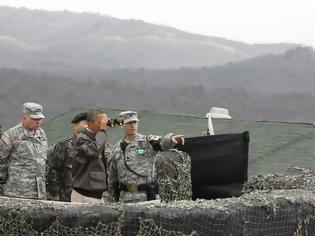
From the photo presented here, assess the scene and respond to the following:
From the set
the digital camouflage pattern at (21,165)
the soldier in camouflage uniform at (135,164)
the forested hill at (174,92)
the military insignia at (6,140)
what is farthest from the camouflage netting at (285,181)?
the forested hill at (174,92)

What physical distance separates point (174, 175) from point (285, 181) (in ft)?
4.05

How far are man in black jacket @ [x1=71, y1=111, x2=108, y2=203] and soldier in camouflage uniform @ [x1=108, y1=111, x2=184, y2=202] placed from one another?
0.40 meters

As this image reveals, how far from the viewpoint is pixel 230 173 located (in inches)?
336

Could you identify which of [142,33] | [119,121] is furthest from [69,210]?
[142,33]

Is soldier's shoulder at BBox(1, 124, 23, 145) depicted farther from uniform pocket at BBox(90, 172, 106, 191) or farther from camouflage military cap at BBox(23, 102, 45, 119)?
A: uniform pocket at BBox(90, 172, 106, 191)

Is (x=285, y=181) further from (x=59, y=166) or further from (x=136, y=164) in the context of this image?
(x=59, y=166)

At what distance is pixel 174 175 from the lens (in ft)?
27.1

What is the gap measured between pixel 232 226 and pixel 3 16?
76.6ft

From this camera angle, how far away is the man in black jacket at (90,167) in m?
6.39

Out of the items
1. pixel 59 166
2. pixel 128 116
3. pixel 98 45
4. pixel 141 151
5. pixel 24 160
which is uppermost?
pixel 98 45

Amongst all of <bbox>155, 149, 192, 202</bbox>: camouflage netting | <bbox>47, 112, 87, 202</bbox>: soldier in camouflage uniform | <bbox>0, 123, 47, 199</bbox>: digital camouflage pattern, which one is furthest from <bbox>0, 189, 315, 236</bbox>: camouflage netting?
<bbox>155, 149, 192, 202</bbox>: camouflage netting

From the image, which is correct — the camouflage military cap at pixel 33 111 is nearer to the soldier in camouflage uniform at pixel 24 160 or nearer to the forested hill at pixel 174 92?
the soldier in camouflage uniform at pixel 24 160

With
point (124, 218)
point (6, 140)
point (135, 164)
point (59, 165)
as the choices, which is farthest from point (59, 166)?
point (124, 218)

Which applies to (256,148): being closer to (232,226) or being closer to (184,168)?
(184,168)
